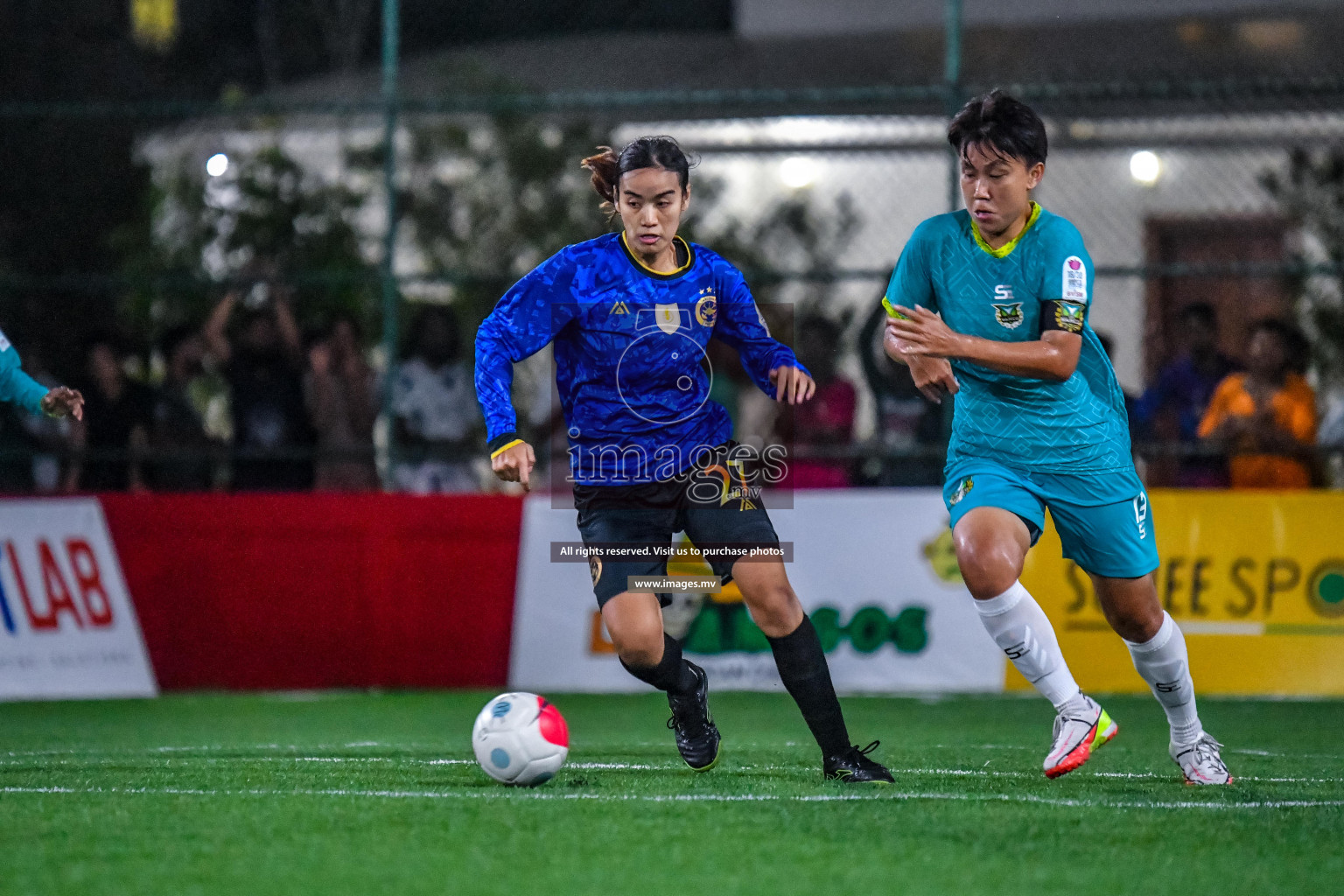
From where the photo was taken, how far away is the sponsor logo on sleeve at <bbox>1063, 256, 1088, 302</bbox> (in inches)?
201

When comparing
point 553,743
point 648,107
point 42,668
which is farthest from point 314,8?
point 553,743

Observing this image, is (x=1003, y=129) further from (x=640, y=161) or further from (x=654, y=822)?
(x=654, y=822)

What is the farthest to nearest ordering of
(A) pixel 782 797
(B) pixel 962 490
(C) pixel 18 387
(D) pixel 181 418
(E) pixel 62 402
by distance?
(D) pixel 181 418
(C) pixel 18 387
(E) pixel 62 402
(B) pixel 962 490
(A) pixel 782 797

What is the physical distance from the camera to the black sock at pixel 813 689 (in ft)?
17.3

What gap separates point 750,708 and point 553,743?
379 cm

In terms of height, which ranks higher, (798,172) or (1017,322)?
(798,172)

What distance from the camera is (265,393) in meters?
9.98

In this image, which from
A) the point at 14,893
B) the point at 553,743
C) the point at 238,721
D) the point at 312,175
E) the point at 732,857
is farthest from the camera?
the point at 312,175

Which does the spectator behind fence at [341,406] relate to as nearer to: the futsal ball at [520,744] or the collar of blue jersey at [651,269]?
the collar of blue jersey at [651,269]

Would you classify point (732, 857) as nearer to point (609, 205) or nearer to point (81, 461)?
point (609, 205)

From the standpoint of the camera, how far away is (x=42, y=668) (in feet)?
31.1

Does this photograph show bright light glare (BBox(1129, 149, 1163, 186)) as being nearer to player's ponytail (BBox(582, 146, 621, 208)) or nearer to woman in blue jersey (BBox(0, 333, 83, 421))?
player's ponytail (BBox(582, 146, 621, 208))

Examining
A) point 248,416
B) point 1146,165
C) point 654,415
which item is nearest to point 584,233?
point 248,416

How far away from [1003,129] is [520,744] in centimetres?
238
